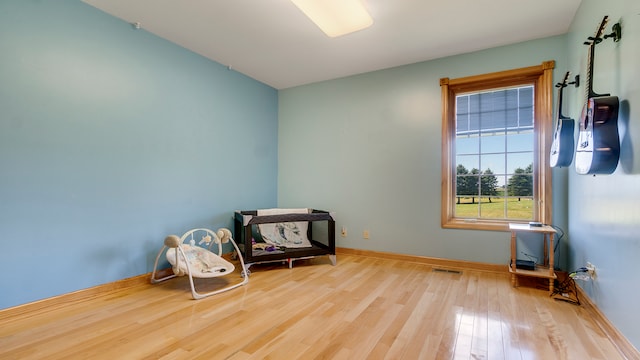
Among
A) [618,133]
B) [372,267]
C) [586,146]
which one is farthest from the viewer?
[372,267]

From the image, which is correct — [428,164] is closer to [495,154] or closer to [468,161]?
[468,161]

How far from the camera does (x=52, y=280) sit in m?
2.16

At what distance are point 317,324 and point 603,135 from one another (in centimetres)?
209

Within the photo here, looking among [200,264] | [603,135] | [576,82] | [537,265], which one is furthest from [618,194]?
[200,264]

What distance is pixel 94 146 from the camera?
2.39 meters

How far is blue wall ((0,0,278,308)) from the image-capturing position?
2010mm

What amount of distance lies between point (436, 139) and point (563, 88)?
1215 mm

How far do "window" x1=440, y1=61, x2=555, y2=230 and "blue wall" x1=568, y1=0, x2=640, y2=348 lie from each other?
658mm

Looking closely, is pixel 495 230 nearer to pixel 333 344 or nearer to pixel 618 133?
pixel 618 133

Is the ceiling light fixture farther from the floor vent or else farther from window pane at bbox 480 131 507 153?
the floor vent

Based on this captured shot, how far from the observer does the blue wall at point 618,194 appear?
58.8 inches

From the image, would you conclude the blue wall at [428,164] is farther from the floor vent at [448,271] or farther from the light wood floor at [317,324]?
the light wood floor at [317,324]

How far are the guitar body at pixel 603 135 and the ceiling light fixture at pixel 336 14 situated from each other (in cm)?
163

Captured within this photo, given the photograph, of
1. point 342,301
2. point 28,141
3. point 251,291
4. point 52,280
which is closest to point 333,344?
point 342,301
